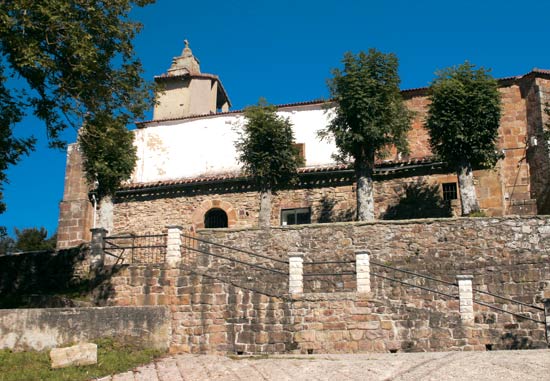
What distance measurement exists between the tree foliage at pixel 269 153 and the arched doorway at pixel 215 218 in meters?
3.12

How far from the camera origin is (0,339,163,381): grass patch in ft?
42.1

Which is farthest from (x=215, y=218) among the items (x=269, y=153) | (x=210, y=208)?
(x=269, y=153)

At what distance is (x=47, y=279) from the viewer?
22172 mm

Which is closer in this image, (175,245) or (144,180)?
(175,245)

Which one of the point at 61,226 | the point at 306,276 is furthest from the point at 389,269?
the point at 61,226

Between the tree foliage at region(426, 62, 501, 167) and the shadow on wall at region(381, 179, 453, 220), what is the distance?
Result: 215 cm

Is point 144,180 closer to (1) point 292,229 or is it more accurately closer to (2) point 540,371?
(1) point 292,229

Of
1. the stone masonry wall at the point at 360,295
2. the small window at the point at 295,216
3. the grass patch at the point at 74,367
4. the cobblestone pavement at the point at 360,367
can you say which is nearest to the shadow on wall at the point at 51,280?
the stone masonry wall at the point at 360,295

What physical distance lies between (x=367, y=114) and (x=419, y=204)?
4294 millimetres

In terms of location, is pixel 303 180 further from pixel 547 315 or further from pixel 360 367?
pixel 360 367

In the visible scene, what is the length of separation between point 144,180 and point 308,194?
805 centimetres

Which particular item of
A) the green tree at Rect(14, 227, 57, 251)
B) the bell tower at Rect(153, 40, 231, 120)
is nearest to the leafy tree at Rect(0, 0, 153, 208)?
the bell tower at Rect(153, 40, 231, 120)

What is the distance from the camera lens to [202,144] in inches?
1161

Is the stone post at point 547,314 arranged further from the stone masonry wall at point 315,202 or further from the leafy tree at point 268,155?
the leafy tree at point 268,155
